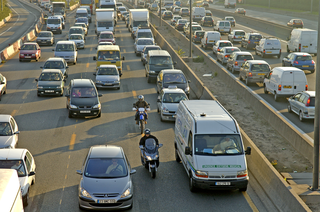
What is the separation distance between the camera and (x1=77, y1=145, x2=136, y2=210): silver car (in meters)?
11.2

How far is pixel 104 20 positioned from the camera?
53156 millimetres

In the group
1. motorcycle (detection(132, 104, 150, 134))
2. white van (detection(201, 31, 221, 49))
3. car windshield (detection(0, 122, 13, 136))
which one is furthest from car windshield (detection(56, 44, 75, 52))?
car windshield (detection(0, 122, 13, 136))

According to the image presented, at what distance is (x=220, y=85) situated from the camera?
3033 cm

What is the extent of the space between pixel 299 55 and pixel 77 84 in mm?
18029

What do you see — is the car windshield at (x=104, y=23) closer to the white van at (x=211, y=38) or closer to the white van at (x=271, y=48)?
the white van at (x=211, y=38)

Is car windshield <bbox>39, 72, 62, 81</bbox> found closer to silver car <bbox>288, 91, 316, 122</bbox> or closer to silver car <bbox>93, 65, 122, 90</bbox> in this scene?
silver car <bbox>93, 65, 122, 90</bbox>

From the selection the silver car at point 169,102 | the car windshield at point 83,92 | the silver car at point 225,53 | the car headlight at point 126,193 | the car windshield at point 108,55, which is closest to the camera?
the car headlight at point 126,193

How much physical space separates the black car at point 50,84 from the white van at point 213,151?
547 inches

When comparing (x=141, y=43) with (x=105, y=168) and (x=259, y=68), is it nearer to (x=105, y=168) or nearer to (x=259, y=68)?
(x=259, y=68)

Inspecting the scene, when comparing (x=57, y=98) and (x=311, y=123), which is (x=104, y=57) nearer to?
(x=57, y=98)

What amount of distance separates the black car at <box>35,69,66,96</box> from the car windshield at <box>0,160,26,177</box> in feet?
45.8

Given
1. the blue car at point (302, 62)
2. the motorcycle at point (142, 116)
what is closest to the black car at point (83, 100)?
the motorcycle at point (142, 116)

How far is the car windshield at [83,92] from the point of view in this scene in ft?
73.8

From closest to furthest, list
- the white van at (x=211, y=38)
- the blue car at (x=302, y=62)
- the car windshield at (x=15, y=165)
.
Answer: the car windshield at (x=15, y=165) < the blue car at (x=302, y=62) < the white van at (x=211, y=38)
